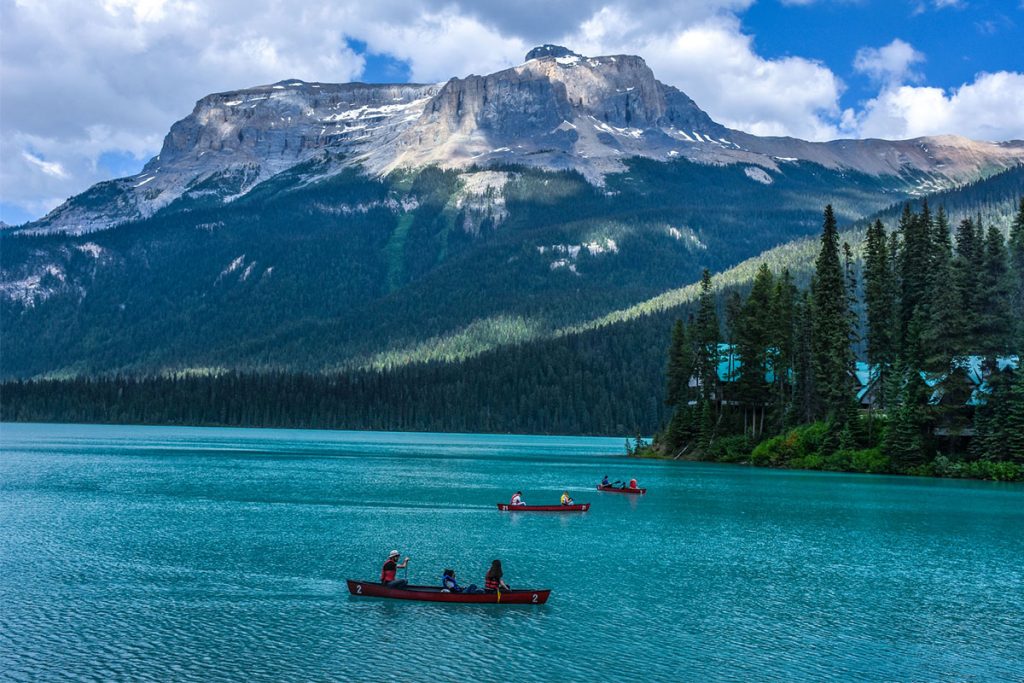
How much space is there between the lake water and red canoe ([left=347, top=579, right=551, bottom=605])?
20.8 inches

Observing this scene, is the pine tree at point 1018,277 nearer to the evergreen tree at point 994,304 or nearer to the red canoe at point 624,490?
the evergreen tree at point 994,304

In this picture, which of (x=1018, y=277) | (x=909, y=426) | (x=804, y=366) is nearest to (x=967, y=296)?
(x=1018, y=277)

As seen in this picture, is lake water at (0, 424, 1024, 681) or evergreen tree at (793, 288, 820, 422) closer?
lake water at (0, 424, 1024, 681)

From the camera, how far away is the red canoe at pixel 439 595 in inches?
1668

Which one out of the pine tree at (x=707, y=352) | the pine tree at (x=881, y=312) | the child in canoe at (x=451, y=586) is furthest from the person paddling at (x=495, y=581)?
the pine tree at (x=707, y=352)

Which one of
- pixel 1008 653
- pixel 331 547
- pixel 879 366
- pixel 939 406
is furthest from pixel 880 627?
pixel 879 366

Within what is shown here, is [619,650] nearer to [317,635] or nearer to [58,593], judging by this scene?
[317,635]

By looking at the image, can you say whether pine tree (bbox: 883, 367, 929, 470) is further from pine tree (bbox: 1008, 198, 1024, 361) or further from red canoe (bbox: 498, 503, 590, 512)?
red canoe (bbox: 498, 503, 590, 512)

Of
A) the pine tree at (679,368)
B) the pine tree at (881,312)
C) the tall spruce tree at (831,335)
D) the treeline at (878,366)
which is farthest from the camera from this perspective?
the pine tree at (679,368)

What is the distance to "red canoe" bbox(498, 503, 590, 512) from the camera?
245 feet

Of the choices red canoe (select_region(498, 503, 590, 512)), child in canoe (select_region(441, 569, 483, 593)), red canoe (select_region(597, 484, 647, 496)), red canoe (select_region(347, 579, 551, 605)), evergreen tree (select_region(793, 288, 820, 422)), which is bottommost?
red canoe (select_region(347, 579, 551, 605))

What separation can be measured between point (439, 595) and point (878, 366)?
289 ft

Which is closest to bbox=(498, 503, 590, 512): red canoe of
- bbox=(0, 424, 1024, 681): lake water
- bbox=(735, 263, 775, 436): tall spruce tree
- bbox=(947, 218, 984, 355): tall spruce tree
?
bbox=(0, 424, 1024, 681): lake water

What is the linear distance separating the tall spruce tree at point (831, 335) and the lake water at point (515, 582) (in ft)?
65.9
